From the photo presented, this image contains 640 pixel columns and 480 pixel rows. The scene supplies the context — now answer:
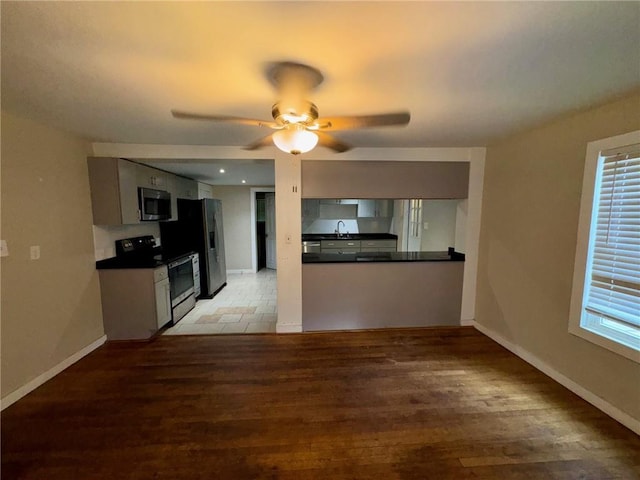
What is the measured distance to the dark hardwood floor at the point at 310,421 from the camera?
61.6 inches

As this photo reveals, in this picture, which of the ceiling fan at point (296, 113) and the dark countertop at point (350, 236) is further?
the dark countertop at point (350, 236)

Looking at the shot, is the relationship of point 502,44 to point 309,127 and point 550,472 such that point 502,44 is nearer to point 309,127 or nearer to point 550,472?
point 309,127

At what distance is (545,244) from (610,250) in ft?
1.63

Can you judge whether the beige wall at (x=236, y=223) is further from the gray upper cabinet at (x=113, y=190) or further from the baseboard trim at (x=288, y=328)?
the baseboard trim at (x=288, y=328)

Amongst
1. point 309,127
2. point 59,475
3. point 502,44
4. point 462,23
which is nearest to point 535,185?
point 502,44

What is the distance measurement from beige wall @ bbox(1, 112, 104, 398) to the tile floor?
3.35ft

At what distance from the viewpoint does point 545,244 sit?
2.44 metres

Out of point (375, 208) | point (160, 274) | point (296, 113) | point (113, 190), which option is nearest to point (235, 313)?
point (160, 274)

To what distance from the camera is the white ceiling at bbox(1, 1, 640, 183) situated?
105 centimetres

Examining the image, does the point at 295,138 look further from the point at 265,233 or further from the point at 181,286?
the point at 265,233

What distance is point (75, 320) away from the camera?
2.68m

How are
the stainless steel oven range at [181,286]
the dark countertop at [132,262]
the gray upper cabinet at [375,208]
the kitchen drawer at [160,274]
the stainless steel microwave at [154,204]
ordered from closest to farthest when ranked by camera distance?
the dark countertop at [132,262] → the kitchen drawer at [160,274] → the stainless steel microwave at [154,204] → the stainless steel oven range at [181,286] → the gray upper cabinet at [375,208]

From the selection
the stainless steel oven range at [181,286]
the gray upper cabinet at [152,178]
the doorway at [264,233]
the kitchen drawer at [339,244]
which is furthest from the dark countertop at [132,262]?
the doorway at [264,233]

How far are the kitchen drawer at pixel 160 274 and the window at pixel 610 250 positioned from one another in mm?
4074
